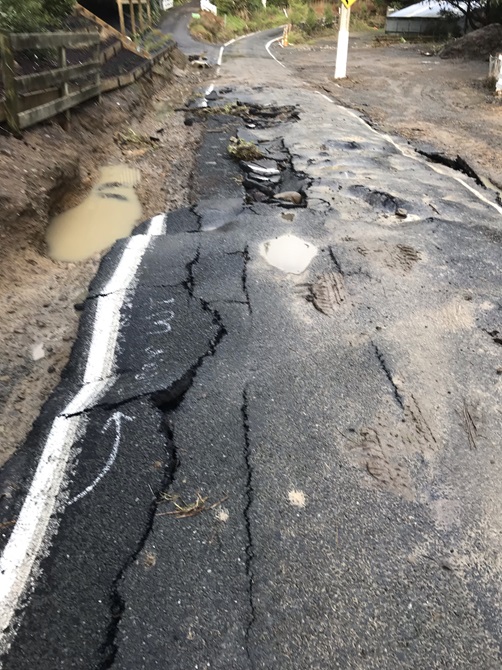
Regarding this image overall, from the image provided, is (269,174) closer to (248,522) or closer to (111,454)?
(111,454)

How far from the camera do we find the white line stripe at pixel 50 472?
2130 millimetres

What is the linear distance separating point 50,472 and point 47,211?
400 centimetres

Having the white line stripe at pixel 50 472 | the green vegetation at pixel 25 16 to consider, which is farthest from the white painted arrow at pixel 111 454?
the green vegetation at pixel 25 16

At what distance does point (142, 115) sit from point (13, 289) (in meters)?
7.66

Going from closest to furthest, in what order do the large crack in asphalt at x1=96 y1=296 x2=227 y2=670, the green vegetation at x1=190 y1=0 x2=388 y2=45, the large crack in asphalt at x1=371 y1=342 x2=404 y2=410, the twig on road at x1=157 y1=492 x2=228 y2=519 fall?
the large crack in asphalt at x1=96 y1=296 x2=227 y2=670, the twig on road at x1=157 y1=492 x2=228 y2=519, the large crack in asphalt at x1=371 y1=342 x2=404 y2=410, the green vegetation at x1=190 y1=0 x2=388 y2=45

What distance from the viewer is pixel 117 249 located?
16.2ft

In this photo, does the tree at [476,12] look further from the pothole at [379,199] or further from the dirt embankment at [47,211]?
the pothole at [379,199]

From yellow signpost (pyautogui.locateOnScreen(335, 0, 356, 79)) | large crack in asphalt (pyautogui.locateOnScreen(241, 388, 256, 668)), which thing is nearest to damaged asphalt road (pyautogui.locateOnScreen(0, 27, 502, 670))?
large crack in asphalt (pyautogui.locateOnScreen(241, 388, 256, 668))

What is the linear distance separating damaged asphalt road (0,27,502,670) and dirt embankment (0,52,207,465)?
342 mm

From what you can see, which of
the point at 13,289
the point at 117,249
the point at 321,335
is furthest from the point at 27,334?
the point at 321,335

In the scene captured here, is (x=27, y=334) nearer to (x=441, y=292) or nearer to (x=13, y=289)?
(x=13, y=289)

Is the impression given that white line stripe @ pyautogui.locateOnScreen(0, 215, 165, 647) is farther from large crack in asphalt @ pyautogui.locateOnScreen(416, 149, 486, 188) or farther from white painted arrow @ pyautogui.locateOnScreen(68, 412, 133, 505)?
large crack in asphalt @ pyautogui.locateOnScreen(416, 149, 486, 188)

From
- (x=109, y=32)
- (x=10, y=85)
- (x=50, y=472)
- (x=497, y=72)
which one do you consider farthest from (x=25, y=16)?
(x=497, y=72)

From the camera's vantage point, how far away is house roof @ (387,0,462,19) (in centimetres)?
3173
